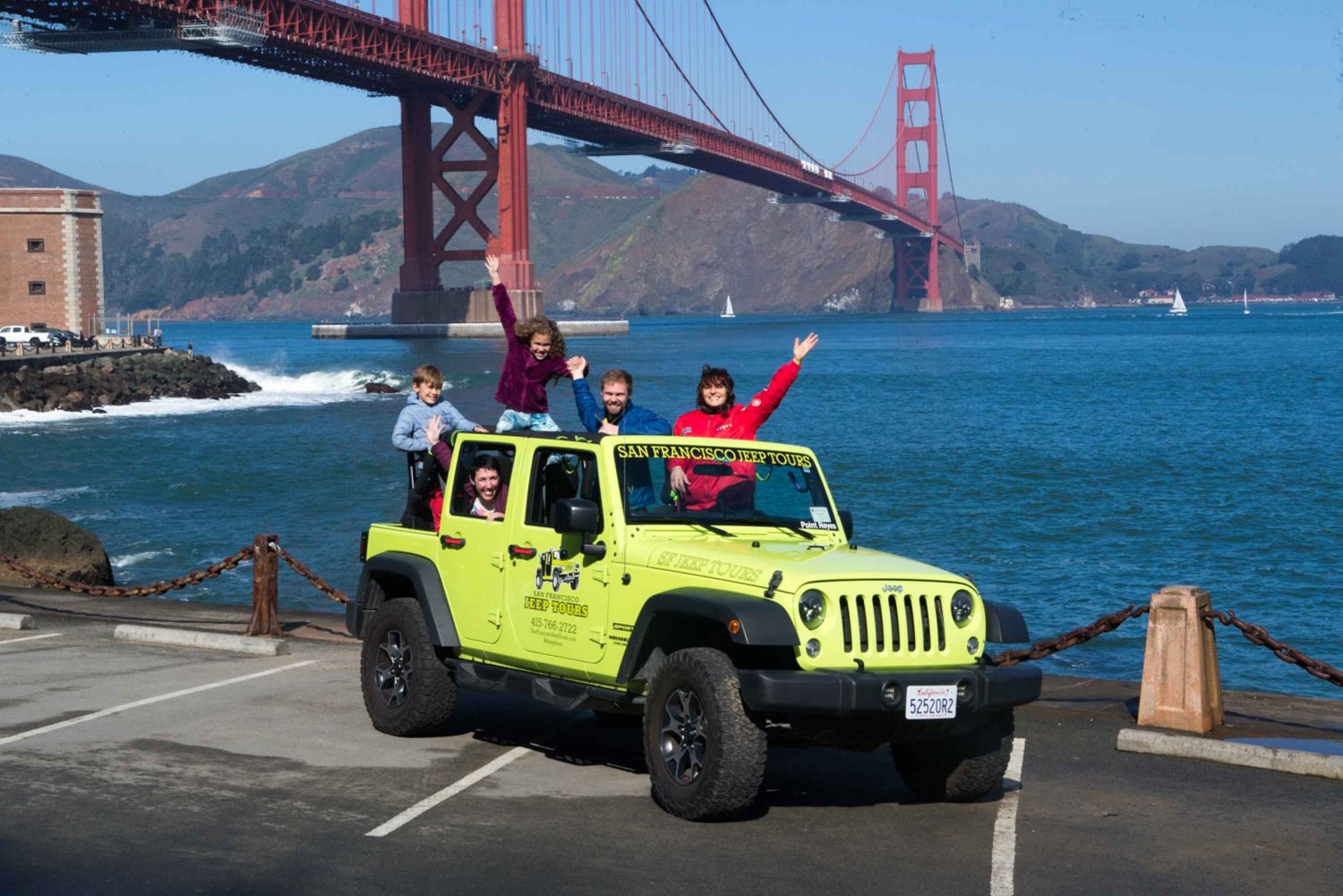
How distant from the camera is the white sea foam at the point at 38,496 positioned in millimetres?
35641

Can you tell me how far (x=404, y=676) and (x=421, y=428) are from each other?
64.9 inches

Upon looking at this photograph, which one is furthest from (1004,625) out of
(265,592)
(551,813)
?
(265,592)

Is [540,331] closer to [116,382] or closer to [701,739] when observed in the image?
[701,739]

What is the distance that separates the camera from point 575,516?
837cm

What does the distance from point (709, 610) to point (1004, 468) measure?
1489 inches

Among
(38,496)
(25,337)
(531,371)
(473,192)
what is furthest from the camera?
(473,192)

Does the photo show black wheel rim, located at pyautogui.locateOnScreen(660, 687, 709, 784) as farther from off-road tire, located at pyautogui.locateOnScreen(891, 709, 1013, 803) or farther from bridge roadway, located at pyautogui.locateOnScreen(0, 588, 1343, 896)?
off-road tire, located at pyautogui.locateOnScreen(891, 709, 1013, 803)

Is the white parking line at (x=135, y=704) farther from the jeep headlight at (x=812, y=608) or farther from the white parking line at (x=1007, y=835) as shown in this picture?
the white parking line at (x=1007, y=835)

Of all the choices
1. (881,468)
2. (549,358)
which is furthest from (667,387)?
(549,358)

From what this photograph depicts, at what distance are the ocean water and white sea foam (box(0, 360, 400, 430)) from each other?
0.28 metres

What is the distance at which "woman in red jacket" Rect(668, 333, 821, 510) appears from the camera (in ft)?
29.1

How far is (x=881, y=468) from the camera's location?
1770 inches

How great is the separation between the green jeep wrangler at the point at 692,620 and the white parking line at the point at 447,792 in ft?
1.41

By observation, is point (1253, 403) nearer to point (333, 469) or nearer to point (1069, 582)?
point (333, 469)
